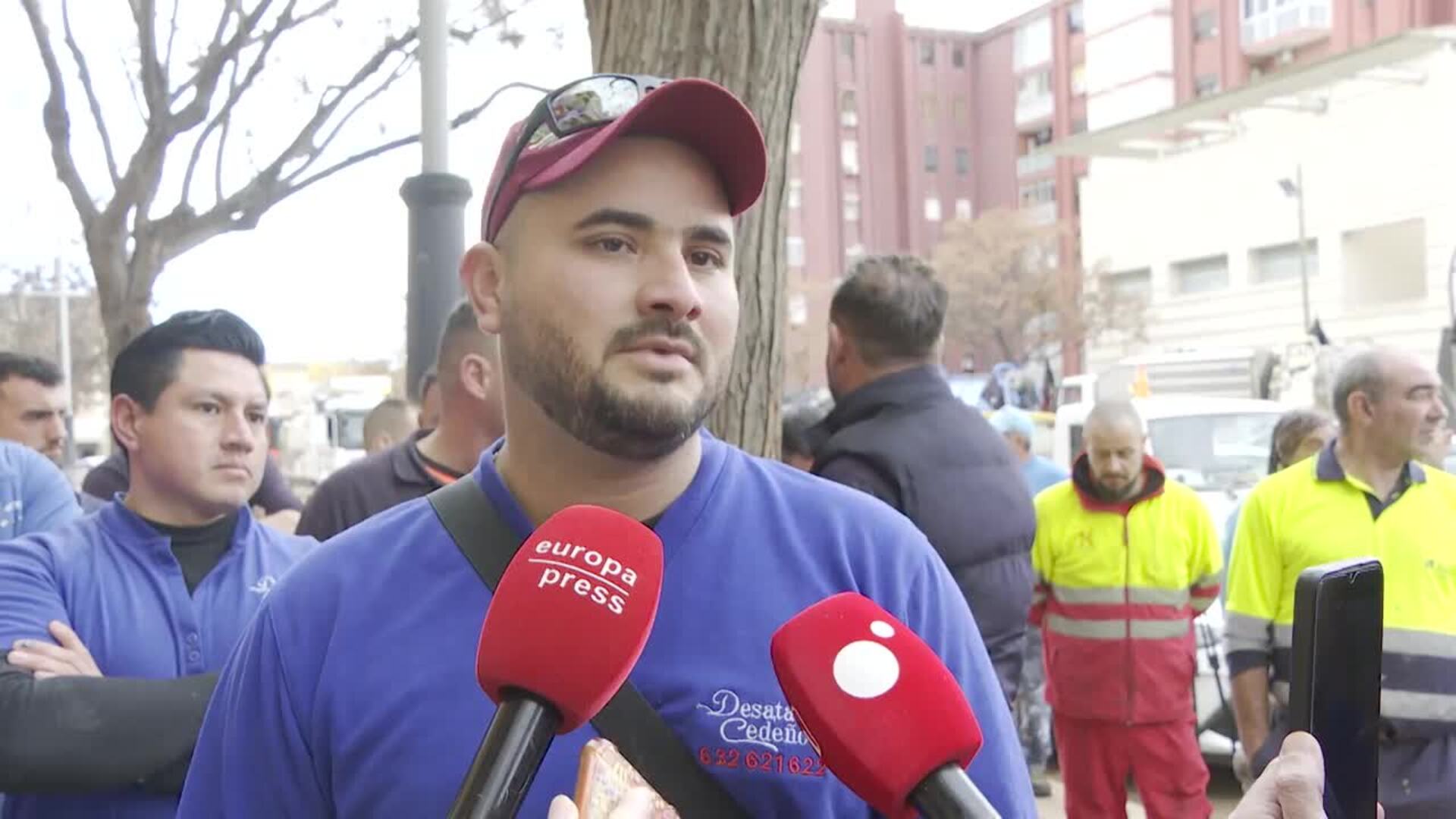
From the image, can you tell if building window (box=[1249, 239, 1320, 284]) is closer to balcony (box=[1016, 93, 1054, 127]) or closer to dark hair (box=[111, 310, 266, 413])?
balcony (box=[1016, 93, 1054, 127])

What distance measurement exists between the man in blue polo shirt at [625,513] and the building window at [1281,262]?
123 feet

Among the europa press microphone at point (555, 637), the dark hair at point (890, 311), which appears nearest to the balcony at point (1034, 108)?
the dark hair at point (890, 311)

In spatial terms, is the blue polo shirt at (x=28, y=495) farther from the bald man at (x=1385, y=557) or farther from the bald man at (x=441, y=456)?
the bald man at (x=1385, y=557)

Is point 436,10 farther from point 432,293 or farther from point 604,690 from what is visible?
point 604,690

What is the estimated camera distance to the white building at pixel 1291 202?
106ft

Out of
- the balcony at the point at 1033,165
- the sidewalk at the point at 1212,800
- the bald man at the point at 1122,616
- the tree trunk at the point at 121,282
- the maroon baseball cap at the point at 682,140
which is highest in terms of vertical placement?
the balcony at the point at 1033,165

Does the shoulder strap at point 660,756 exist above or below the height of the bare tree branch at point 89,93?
below

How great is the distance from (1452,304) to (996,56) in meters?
60.0

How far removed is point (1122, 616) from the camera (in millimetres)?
6355

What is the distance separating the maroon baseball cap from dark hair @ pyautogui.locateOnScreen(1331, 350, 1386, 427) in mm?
3423

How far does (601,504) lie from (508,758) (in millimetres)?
683

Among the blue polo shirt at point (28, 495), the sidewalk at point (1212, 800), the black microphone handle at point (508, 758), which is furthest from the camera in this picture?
the sidewalk at point (1212, 800)

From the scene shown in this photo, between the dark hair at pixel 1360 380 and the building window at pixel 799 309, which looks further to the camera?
the building window at pixel 799 309

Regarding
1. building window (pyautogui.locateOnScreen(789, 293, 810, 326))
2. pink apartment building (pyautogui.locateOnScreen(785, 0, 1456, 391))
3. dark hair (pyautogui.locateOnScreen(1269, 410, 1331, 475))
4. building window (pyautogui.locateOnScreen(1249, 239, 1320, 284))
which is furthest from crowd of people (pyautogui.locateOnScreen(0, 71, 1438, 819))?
building window (pyautogui.locateOnScreen(789, 293, 810, 326))
